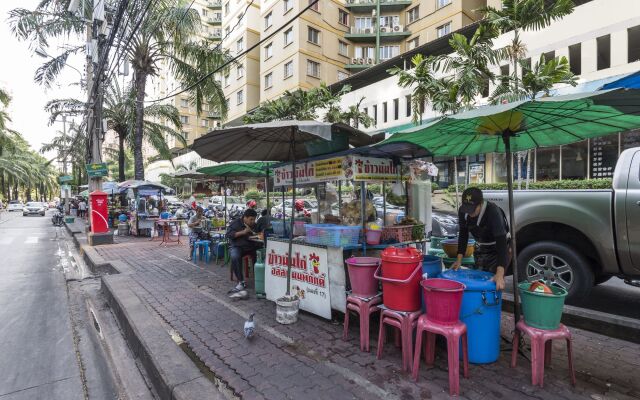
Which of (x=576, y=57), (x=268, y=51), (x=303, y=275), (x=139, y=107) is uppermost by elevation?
(x=268, y=51)

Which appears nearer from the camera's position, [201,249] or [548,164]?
[201,249]

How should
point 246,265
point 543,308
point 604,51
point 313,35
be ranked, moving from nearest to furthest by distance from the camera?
point 543,308 < point 246,265 < point 604,51 < point 313,35

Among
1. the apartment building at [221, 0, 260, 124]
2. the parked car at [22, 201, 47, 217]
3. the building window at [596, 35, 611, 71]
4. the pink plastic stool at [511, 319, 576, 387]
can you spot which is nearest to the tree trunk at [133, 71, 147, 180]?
the pink plastic stool at [511, 319, 576, 387]

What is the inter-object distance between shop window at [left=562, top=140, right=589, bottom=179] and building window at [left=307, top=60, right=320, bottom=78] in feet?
73.9

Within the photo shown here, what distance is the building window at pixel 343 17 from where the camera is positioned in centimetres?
3766

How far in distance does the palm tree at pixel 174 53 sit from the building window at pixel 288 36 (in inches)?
771

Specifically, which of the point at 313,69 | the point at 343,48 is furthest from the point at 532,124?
the point at 343,48

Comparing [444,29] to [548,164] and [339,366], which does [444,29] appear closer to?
[548,164]

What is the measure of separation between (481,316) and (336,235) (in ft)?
6.31

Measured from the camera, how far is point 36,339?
15.9 ft

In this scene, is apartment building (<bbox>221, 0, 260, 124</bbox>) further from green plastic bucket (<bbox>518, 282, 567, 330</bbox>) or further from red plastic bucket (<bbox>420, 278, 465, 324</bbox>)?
green plastic bucket (<bbox>518, 282, 567, 330</bbox>)

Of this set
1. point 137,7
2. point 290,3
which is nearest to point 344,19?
point 290,3

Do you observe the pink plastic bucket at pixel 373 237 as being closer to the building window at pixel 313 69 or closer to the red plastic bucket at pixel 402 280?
the red plastic bucket at pixel 402 280

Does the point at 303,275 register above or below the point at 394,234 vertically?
below
